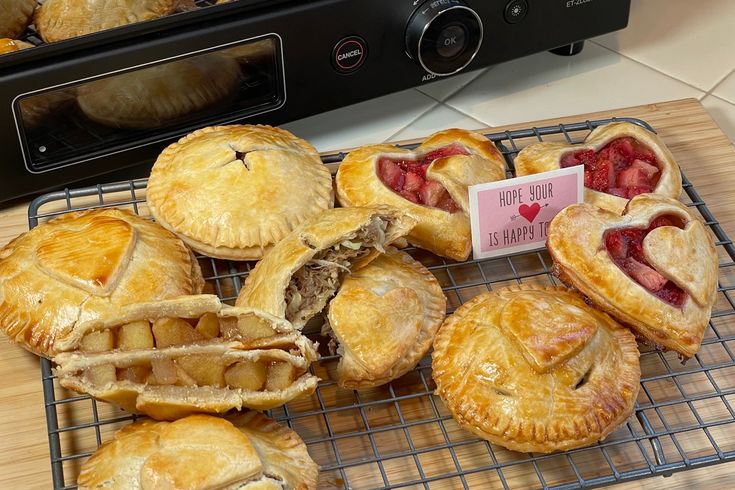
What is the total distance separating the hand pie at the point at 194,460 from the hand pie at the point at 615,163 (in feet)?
2.61

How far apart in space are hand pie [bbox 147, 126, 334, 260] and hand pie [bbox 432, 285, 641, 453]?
408mm

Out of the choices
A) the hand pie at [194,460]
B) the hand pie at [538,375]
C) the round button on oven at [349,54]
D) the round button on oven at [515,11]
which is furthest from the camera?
the round button on oven at [515,11]

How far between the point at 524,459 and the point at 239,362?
49 centimetres

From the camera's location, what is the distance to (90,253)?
1.63m

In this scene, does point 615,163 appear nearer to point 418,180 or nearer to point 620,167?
point 620,167

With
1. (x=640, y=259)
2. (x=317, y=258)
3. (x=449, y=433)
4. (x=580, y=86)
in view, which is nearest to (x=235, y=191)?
(x=317, y=258)

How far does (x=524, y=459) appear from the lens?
153 cm

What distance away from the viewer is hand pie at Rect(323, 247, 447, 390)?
5.06 feet

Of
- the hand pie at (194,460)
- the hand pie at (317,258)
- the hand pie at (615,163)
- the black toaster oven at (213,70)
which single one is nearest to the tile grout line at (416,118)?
the black toaster oven at (213,70)

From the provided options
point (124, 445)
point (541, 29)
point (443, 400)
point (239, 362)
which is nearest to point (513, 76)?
point (541, 29)

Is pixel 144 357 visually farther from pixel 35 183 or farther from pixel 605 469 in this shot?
pixel 605 469

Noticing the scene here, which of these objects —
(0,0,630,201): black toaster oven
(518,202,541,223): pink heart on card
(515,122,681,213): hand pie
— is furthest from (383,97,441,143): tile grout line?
(518,202,541,223): pink heart on card

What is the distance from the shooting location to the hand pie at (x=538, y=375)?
4.80 ft

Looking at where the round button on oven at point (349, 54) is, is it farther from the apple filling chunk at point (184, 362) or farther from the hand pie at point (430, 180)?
the apple filling chunk at point (184, 362)
